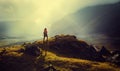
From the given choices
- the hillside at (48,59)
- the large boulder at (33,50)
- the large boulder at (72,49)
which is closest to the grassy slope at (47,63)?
the hillside at (48,59)

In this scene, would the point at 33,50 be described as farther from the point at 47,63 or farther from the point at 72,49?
the point at 72,49

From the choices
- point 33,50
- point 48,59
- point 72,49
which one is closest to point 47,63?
point 48,59

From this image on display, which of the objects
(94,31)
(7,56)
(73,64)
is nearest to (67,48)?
(73,64)

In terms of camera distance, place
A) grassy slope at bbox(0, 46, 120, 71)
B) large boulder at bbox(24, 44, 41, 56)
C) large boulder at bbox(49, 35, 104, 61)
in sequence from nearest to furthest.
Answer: grassy slope at bbox(0, 46, 120, 71)
large boulder at bbox(24, 44, 41, 56)
large boulder at bbox(49, 35, 104, 61)

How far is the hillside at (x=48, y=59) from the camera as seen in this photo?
127 ft

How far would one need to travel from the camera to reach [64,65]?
3894cm

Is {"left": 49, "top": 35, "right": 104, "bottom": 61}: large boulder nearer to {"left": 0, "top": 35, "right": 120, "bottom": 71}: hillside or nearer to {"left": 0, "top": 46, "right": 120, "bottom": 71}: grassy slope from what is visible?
{"left": 0, "top": 35, "right": 120, "bottom": 71}: hillside

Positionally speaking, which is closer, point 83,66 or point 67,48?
point 83,66

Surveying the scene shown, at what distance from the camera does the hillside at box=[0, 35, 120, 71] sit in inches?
1524

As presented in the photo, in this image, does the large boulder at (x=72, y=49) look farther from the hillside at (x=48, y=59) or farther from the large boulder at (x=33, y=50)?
the large boulder at (x=33, y=50)

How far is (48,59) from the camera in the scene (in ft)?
131

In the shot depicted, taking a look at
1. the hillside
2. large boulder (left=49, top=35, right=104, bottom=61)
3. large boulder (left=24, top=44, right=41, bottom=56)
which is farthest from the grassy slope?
large boulder (left=49, top=35, right=104, bottom=61)

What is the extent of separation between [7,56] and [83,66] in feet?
43.4

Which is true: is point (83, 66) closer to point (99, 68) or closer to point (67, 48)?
point (99, 68)
